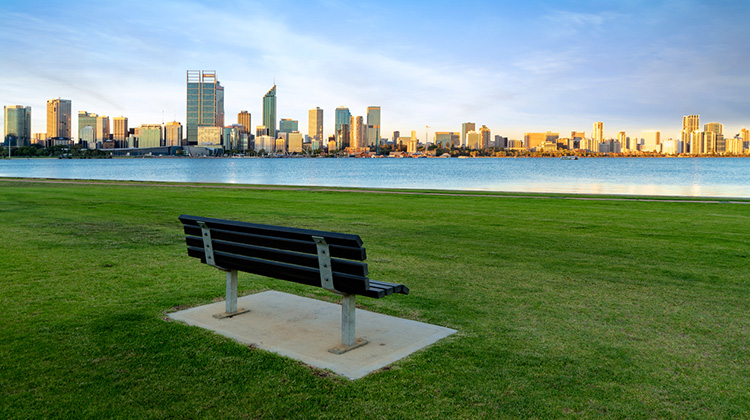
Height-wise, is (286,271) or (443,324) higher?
(286,271)

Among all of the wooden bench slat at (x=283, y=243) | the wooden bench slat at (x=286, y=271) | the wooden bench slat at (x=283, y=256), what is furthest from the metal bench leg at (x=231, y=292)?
the wooden bench slat at (x=283, y=243)

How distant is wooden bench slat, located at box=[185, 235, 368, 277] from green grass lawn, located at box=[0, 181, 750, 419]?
86 cm

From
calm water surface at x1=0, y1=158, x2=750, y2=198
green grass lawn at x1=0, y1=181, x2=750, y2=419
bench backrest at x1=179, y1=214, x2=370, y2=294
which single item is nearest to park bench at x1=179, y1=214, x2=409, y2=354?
bench backrest at x1=179, y1=214, x2=370, y2=294

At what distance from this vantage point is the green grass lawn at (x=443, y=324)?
4.01 m

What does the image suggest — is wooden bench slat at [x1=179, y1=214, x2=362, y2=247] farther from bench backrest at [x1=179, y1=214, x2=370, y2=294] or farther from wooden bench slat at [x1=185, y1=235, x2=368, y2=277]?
wooden bench slat at [x1=185, y1=235, x2=368, y2=277]

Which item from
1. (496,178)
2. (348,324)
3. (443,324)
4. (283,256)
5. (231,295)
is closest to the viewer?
(348,324)

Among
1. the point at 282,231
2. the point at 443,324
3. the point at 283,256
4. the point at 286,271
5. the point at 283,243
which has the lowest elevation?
the point at 443,324

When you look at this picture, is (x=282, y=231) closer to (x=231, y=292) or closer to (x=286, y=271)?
(x=286, y=271)

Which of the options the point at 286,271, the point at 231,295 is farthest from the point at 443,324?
the point at 231,295

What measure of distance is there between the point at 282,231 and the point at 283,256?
266 millimetres

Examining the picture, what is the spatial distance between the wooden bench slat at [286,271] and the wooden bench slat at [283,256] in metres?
0.04

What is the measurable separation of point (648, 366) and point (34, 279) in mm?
7412

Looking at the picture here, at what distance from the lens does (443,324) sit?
590 cm

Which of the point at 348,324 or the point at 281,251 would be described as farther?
the point at 281,251
